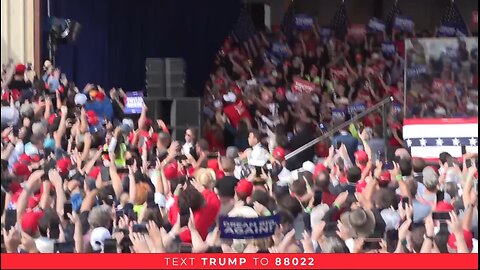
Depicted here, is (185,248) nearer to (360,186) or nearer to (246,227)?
(246,227)

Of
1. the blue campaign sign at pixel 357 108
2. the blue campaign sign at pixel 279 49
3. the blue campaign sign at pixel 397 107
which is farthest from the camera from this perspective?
the blue campaign sign at pixel 279 49

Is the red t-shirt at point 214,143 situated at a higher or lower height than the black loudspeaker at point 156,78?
lower

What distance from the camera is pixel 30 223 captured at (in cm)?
716

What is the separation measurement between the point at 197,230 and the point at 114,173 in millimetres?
1902

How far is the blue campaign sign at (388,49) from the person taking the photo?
22812 millimetres

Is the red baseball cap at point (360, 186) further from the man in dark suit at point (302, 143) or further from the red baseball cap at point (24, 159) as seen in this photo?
the man in dark suit at point (302, 143)

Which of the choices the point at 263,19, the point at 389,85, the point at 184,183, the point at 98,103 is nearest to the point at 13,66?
the point at 98,103

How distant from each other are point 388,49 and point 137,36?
5.16m

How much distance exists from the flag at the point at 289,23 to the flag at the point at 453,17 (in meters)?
3.28

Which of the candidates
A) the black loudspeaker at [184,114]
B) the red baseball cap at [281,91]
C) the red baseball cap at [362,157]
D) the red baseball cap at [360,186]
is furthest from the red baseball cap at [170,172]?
the red baseball cap at [281,91]

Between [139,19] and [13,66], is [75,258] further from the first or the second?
[139,19]

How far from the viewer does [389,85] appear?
21.1 meters

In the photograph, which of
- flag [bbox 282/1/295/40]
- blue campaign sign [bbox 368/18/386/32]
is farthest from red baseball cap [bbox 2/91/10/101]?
blue campaign sign [bbox 368/18/386/32]

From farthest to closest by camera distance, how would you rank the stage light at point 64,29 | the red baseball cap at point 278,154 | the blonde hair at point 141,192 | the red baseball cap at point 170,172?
the stage light at point 64,29
the red baseball cap at point 278,154
the red baseball cap at point 170,172
the blonde hair at point 141,192
